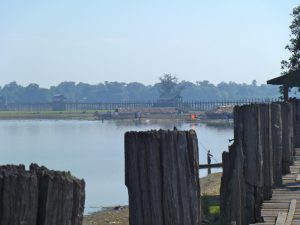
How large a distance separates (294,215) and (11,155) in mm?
71728

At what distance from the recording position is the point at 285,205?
10422 millimetres

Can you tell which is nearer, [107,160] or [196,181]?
[196,181]

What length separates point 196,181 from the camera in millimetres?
5633

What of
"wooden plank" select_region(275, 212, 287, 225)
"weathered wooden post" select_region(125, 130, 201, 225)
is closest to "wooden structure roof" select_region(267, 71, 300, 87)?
"wooden plank" select_region(275, 212, 287, 225)

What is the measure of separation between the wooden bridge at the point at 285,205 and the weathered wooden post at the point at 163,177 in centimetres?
382

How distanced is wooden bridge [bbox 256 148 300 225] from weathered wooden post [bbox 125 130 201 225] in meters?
3.82

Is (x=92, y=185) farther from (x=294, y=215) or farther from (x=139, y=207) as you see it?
(x=139, y=207)

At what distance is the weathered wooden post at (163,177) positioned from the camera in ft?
17.6

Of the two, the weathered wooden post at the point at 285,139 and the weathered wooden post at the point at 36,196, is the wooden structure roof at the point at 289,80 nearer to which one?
the weathered wooden post at the point at 285,139

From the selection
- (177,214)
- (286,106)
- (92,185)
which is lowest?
(92,185)

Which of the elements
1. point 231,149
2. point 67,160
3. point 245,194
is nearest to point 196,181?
point 231,149

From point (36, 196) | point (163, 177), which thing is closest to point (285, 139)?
point (163, 177)

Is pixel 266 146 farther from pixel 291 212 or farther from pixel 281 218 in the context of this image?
pixel 281 218

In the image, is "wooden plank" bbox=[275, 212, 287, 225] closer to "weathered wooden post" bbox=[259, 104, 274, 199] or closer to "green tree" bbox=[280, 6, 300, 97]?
"weathered wooden post" bbox=[259, 104, 274, 199]
